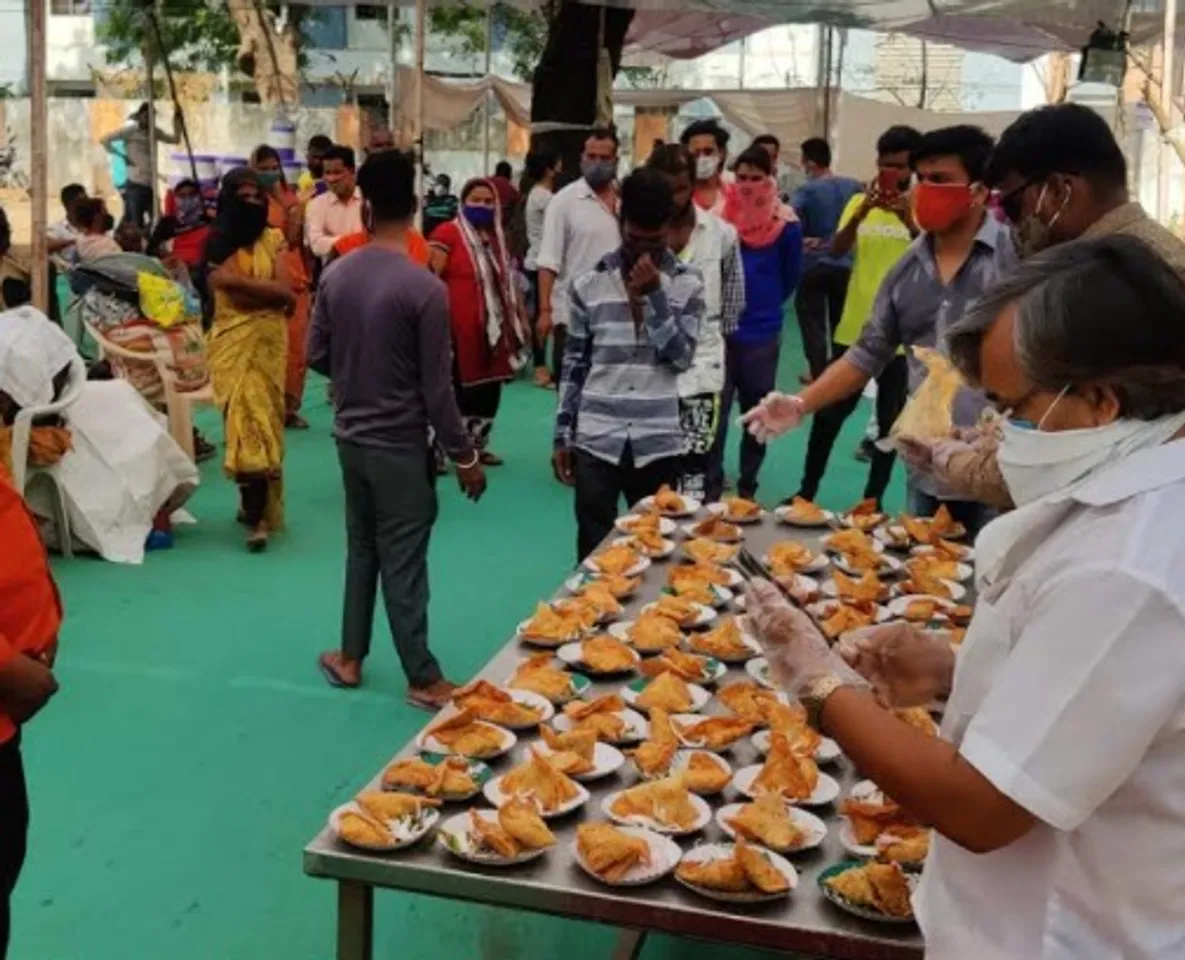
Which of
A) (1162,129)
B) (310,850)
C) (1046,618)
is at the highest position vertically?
(1162,129)

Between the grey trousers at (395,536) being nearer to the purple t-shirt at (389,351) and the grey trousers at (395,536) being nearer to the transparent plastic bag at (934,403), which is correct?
the purple t-shirt at (389,351)

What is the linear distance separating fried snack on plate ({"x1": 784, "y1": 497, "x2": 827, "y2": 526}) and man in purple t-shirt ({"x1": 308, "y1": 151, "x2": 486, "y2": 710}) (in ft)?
3.12

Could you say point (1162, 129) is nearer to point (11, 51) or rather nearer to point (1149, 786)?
point (1149, 786)

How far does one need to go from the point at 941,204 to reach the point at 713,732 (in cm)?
208

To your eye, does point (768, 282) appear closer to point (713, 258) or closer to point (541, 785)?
point (713, 258)

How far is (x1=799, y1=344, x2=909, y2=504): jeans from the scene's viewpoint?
6105 millimetres

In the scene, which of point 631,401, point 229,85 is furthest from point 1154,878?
point 229,85

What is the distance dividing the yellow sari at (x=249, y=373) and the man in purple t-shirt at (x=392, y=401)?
60.5 inches

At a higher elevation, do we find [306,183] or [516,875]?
[306,183]

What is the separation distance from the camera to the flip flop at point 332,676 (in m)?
4.31

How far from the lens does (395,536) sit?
13.4 ft

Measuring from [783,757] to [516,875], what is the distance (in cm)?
54

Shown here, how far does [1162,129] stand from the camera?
1084 cm

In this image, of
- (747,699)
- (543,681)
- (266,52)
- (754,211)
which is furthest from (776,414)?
(266,52)
